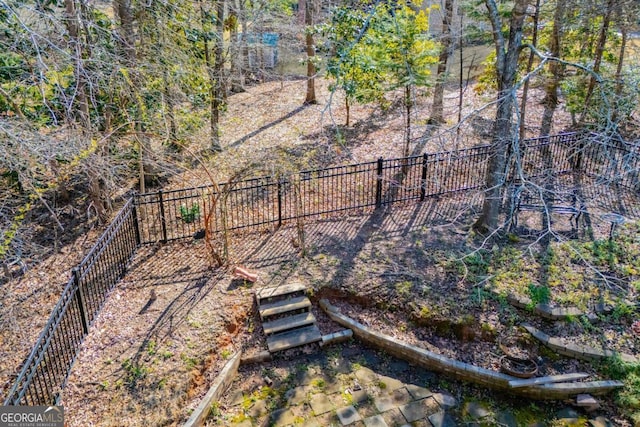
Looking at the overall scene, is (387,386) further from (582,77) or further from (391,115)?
(391,115)

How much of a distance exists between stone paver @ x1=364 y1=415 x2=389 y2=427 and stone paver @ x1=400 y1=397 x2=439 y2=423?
30 cm

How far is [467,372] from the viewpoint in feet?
20.5

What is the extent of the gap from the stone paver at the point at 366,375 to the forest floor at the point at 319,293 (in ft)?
2.40

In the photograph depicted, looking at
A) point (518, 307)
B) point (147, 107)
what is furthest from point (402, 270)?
point (147, 107)

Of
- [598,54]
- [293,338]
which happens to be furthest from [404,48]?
[293,338]

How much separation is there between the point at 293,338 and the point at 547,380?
334 cm

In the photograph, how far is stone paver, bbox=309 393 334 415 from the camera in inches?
225

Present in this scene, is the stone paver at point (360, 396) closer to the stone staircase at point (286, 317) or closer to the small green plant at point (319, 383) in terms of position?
the small green plant at point (319, 383)

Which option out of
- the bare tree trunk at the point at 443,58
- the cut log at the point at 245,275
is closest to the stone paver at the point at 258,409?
the cut log at the point at 245,275

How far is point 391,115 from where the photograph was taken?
15.1 m

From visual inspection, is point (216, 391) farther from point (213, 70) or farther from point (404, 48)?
point (213, 70)

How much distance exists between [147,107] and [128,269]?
3.54m

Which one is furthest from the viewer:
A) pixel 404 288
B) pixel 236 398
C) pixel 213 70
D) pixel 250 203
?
pixel 213 70

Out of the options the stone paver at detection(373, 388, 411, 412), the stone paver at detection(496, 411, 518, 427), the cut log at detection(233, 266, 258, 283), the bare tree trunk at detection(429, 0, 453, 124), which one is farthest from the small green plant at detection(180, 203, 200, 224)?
the bare tree trunk at detection(429, 0, 453, 124)
